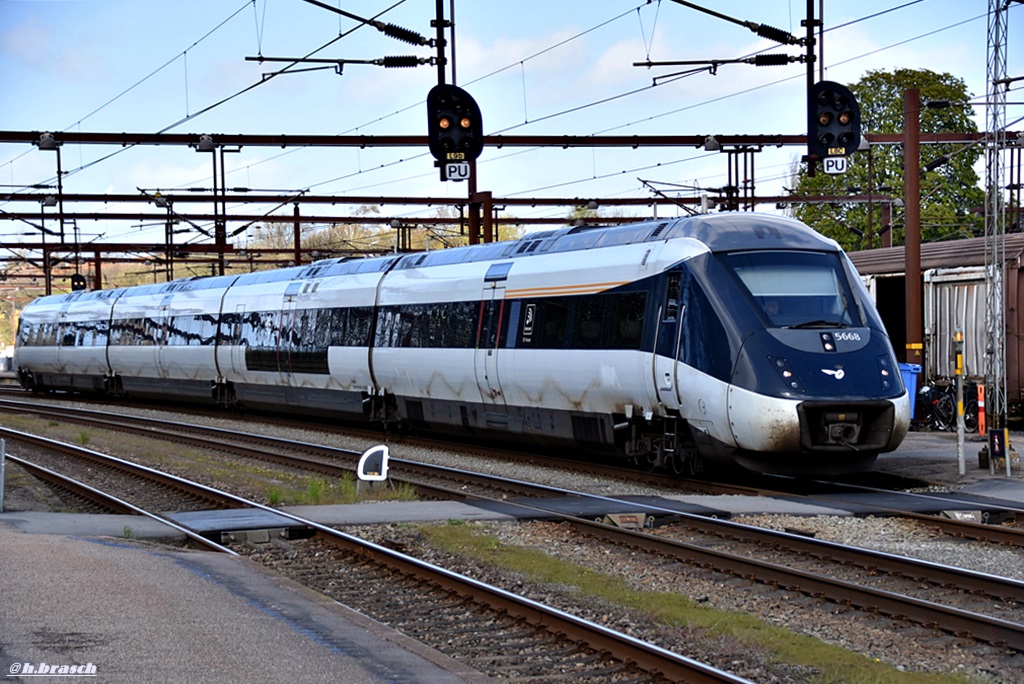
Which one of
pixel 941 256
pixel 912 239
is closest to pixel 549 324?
pixel 912 239

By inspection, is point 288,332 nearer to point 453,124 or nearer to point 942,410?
point 453,124

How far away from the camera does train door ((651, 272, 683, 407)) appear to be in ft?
51.8

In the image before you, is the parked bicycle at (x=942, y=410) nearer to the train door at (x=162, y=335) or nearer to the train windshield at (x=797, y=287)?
the train windshield at (x=797, y=287)

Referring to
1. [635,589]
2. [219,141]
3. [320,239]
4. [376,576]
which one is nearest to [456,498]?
[376,576]

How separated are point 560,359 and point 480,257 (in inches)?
143

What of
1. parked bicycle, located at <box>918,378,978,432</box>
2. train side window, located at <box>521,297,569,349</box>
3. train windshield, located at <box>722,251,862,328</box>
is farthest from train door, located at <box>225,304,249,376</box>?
train windshield, located at <box>722,251,862,328</box>

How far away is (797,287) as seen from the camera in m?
15.5

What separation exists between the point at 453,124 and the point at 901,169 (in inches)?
1540

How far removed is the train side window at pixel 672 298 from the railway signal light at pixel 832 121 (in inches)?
259

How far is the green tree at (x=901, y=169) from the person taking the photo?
57.7 metres

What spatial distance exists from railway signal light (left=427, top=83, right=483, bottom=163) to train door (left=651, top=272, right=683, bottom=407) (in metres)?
7.15

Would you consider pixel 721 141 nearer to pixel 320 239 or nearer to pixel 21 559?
pixel 21 559

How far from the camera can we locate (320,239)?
92.6 metres

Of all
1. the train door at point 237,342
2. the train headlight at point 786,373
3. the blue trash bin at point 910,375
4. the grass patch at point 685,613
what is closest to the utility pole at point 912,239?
the blue trash bin at point 910,375
